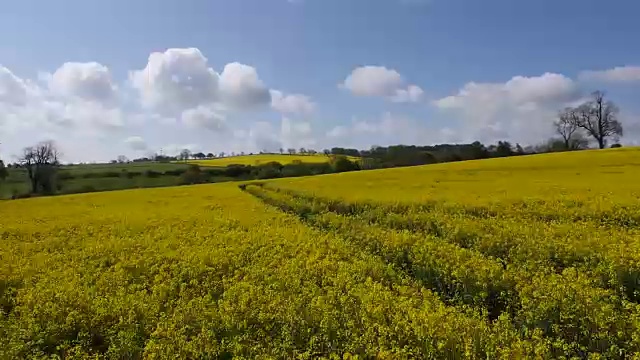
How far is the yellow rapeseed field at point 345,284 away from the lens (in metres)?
7.25

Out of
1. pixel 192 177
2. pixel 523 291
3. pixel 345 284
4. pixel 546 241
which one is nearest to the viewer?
pixel 523 291

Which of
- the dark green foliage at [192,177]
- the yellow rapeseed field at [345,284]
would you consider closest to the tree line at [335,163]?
the dark green foliage at [192,177]

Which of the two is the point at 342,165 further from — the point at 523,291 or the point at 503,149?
the point at 523,291

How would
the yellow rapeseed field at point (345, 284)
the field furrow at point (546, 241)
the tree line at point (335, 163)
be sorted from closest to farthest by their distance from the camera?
the yellow rapeseed field at point (345, 284)
the field furrow at point (546, 241)
the tree line at point (335, 163)

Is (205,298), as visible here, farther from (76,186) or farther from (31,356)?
(76,186)

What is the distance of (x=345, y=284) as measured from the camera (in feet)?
32.5

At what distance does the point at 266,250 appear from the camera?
44.3ft

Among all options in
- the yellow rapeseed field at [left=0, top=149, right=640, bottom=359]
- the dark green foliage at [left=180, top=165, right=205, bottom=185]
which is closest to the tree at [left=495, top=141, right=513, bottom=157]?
the dark green foliage at [left=180, top=165, right=205, bottom=185]

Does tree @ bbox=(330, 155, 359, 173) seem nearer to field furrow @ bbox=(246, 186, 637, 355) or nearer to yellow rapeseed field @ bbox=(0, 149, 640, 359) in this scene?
yellow rapeseed field @ bbox=(0, 149, 640, 359)

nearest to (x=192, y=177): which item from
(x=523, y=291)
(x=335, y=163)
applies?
(x=335, y=163)

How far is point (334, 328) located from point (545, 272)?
16.6 feet

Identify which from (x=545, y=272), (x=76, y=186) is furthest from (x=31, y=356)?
(x=76, y=186)

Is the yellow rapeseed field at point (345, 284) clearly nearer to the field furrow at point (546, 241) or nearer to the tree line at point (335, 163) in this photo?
the field furrow at point (546, 241)

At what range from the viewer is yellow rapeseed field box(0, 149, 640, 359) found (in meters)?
7.25
